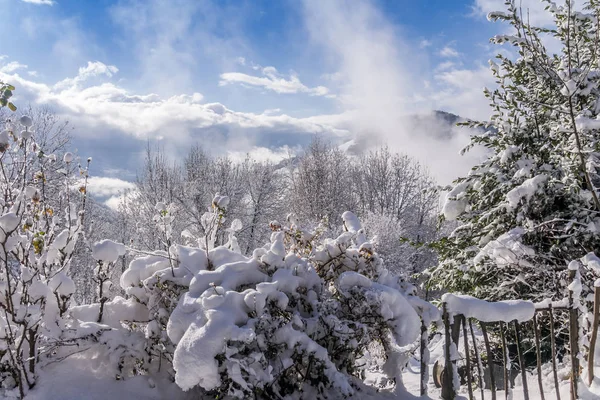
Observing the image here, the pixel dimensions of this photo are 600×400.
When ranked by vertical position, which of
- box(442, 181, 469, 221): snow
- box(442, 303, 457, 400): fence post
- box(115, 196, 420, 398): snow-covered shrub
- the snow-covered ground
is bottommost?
the snow-covered ground

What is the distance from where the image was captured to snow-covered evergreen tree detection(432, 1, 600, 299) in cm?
532

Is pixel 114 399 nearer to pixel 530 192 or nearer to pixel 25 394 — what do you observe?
pixel 25 394

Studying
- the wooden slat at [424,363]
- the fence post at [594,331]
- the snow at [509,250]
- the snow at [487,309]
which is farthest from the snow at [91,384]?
the snow at [509,250]

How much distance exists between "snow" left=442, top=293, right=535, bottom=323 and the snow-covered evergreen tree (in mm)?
2077

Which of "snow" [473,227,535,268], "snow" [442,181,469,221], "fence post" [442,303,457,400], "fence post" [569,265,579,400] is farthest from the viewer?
"snow" [442,181,469,221]

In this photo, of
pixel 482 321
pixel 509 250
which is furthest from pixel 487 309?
pixel 509 250

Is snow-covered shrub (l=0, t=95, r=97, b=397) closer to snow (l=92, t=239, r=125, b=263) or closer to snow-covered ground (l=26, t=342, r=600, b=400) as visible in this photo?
snow-covered ground (l=26, t=342, r=600, b=400)

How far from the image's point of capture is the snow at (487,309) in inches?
107

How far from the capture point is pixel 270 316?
2.51m

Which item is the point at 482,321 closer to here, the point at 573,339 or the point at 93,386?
the point at 573,339

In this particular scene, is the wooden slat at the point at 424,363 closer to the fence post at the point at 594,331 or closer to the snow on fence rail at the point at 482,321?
the snow on fence rail at the point at 482,321

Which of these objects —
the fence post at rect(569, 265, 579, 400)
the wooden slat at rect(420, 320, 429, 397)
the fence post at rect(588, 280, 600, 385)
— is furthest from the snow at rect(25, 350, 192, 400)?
the fence post at rect(588, 280, 600, 385)

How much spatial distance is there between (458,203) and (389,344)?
4.59m

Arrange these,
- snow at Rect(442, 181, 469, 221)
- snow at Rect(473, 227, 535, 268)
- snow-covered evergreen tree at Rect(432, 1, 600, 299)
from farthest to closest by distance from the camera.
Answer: snow at Rect(442, 181, 469, 221)
snow-covered evergreen tree at Rect(432, 1, 600, 299)
snow at Rect(473, 227, 535, 268)
